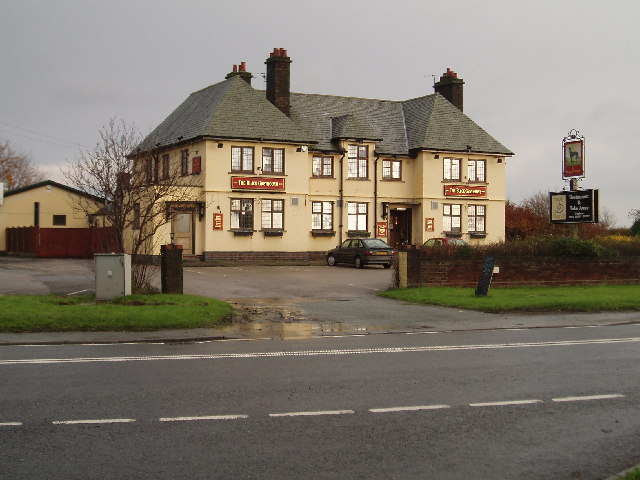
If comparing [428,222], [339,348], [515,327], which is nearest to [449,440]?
[339,348]

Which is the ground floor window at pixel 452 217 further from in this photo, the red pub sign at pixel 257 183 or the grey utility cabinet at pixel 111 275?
the grey utility cabinet at pixel 111 275

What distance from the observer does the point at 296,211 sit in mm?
43219

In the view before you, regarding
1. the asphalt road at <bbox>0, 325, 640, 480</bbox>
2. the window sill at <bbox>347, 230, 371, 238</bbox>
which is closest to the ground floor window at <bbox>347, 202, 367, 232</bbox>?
the window sill at <bbox>347, 230, 371, 238</bbox>

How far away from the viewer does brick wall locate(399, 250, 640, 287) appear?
81.0ft

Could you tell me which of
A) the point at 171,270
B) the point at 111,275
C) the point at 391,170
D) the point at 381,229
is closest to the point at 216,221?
the point at 381,229

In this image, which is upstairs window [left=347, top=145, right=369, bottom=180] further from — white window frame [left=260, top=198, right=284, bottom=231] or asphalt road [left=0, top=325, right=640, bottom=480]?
asphalt road [left=0, top=325, right=640, bottom=480]

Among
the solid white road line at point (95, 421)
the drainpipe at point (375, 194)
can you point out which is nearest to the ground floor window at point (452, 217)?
the drainpipe at point (375, 194)

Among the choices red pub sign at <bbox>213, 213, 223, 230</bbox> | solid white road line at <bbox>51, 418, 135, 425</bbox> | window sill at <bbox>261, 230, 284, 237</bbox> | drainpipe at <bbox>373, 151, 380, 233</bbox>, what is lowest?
solid white road line at <bbox>51, 418, 135, 425</bbox>

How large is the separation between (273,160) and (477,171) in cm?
1393

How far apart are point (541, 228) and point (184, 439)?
2082 inches

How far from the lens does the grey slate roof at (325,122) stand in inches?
1660

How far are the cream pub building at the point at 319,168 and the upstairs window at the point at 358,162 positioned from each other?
0.06m

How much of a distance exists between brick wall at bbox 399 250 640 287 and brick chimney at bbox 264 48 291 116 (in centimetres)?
2268

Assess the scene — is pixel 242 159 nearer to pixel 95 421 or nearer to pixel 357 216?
pixel 357 216
